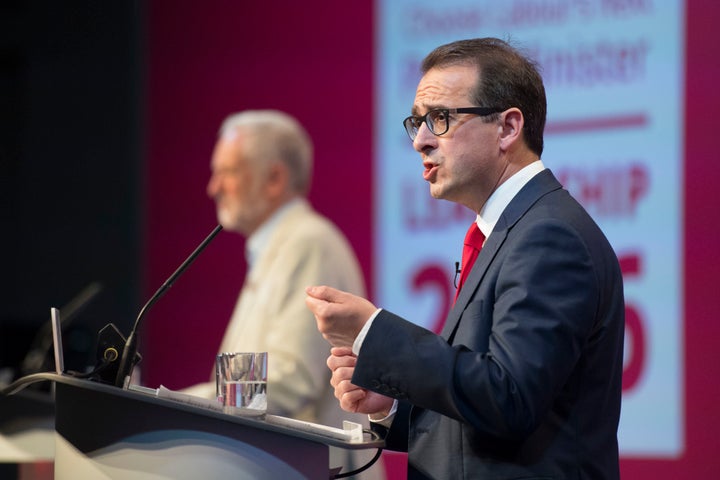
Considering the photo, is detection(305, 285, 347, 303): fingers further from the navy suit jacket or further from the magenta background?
the magenta background

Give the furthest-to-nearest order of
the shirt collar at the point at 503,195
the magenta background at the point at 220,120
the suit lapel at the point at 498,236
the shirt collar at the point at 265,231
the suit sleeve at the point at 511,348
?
the magenta background at the point at 220,120, the shirt collar at the point at 265,231, the shirt collar at the point at 503,195, the suit lapel at the point at 498,236, the suit sleeve at the point at 511,348

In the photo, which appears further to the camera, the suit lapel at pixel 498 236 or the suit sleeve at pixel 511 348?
the suit lapel at pixel 498 236

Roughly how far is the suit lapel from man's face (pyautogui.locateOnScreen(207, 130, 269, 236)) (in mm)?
2484

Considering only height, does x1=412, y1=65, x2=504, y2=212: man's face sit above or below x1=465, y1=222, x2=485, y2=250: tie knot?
above

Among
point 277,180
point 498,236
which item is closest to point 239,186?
point 277,180

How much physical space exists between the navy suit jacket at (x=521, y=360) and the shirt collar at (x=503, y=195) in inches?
2.5

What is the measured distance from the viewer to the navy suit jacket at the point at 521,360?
1.67 metres

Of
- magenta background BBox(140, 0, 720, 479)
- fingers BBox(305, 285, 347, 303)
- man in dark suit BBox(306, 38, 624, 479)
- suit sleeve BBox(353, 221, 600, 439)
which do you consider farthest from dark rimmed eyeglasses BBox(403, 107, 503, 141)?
magenta background BBox(140, 0, 720, 479)

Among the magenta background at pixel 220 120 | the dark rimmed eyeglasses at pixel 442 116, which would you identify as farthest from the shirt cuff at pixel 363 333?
the magenta background at pixel 220 120

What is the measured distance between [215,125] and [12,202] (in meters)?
1.44

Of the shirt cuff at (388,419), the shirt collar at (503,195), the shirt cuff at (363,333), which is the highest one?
the shirt collar at (503,195)

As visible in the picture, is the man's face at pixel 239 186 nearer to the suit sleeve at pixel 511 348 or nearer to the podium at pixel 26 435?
the podium at pixel 26 435

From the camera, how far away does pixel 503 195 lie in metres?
2.02

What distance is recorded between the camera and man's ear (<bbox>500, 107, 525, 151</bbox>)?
2029 mm
